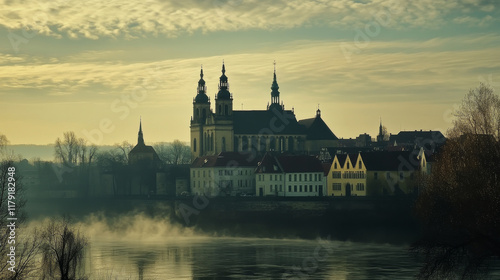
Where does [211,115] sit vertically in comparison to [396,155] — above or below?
above

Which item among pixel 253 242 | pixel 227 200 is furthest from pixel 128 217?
Answer: pixel 253 242

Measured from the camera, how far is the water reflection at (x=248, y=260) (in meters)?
77.6

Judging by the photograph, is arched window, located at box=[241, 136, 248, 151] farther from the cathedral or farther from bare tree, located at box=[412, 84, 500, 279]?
bare tree, located at box=[412, 84, 500, 279]

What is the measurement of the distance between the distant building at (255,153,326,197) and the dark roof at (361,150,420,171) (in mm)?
12219

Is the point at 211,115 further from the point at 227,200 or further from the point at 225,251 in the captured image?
the point at 225,251

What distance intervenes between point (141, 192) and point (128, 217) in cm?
3761

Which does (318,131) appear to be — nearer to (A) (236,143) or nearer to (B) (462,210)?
(A) (236,143)

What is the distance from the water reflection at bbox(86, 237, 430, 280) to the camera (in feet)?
254

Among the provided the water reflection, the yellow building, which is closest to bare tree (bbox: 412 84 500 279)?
the water reflection

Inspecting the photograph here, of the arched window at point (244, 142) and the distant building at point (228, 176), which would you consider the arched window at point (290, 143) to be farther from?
the distant building at point (228, 176)

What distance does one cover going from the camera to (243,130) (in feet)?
630

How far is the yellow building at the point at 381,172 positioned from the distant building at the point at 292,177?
22.1 ft

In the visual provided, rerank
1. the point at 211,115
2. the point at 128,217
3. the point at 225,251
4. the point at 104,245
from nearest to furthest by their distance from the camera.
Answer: the point at 225,251 < the point at 104,245 < the point at 128,217 < the point at 211,115

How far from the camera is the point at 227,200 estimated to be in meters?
135
